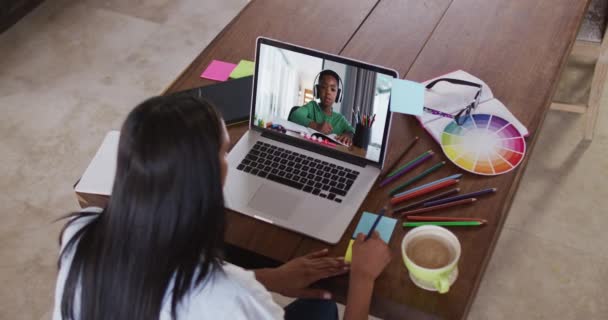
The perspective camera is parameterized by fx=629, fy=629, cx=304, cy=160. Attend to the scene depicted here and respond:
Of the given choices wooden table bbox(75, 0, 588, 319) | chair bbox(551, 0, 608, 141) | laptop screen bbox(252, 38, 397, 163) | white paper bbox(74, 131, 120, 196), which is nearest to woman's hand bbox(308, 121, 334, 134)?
laptop screen bbox(252, 38, 397, 163)

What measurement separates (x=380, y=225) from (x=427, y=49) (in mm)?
581

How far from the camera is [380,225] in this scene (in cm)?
121

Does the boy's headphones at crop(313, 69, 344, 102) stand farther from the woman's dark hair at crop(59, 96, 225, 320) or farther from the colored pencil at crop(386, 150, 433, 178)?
the woman's dark hair at crop(59, 96, 225, 320)

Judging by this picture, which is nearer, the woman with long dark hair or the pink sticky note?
the woman with long dark hair

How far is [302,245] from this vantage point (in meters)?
1.20

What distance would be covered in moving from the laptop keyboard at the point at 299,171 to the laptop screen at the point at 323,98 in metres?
0.05

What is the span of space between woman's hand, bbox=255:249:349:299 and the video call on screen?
0.26m

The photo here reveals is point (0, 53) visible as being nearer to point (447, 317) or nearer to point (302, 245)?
point (302, 245)

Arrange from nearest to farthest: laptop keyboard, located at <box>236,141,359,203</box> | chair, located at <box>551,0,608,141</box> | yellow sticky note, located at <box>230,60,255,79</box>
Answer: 1. laptop keyboard, located at <box>236,141,359,203</box>
2. yellow sticky note, located at <box>230,60,255,79</box>
3. chair, located at <box>551,0,608,141</box>

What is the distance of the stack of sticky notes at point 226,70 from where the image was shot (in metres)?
1.56

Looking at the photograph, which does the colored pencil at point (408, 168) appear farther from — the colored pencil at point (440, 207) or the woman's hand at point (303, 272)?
the woman's hand at point (303, 272)

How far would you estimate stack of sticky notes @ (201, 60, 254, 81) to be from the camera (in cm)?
156

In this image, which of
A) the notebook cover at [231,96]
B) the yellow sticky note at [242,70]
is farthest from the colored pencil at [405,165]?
the yellow sticky note at [242,70]

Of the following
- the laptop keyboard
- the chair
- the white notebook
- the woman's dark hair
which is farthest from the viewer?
the chair
